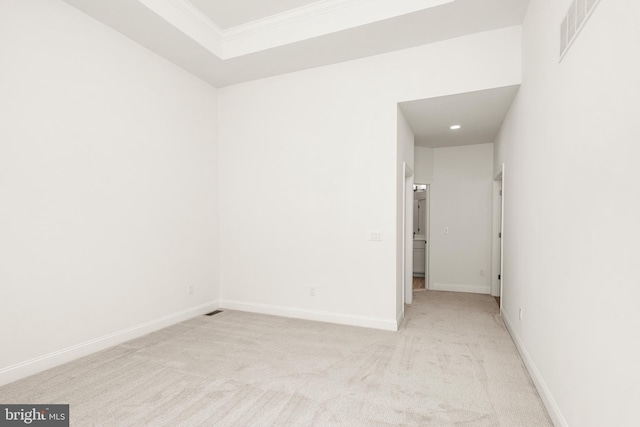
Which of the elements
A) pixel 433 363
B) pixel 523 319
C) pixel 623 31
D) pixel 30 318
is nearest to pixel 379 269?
pixel 433 363

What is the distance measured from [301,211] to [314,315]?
54.1 inches

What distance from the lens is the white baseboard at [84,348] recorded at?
251 centimetres

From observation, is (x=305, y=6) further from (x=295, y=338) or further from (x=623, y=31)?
(x=295, y=338)

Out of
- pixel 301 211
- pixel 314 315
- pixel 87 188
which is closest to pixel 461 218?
pixel 301 211

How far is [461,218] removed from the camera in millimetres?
5938

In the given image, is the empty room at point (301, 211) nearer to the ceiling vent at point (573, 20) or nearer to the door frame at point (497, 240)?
the ceiling vent at point (573, 20)

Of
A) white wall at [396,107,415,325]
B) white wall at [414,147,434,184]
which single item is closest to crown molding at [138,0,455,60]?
white wall at [396,107,415,325]

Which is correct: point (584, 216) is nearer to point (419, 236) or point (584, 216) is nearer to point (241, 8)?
point (241, 8)

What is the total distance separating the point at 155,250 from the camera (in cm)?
375

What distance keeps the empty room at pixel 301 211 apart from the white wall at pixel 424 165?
890 mm

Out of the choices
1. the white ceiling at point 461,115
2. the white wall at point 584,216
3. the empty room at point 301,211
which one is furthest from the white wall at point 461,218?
the white wall at point 584,216

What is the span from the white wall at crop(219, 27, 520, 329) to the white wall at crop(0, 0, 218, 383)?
67cm

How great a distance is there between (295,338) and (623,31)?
11.1 feet

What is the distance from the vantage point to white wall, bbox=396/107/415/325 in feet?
12.6
